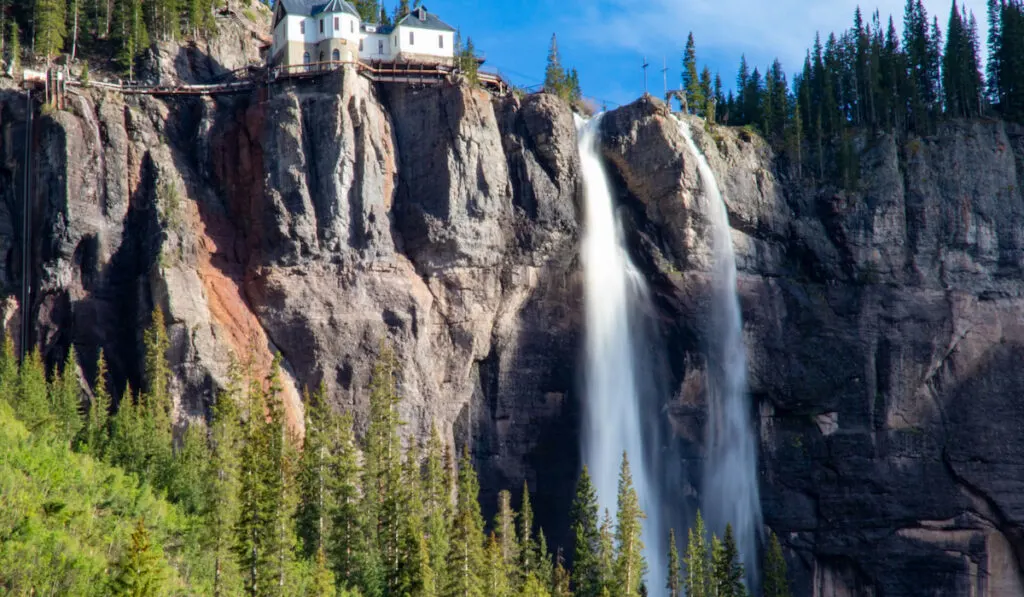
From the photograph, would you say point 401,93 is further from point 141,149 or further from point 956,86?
point 956,86

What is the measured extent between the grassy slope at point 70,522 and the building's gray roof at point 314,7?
3444cm

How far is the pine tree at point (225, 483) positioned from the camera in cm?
5953

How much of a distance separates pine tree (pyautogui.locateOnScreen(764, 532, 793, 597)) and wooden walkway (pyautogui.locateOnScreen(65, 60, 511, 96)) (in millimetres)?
34124

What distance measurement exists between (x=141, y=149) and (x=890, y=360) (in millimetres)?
49526

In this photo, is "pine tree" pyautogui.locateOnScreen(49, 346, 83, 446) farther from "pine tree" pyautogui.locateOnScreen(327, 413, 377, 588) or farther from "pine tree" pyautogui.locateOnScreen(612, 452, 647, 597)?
"pine tree" pyautogui.locateOnScreen(612, 452, 647, 597)

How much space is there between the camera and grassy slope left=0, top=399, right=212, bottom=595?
50.8 metres

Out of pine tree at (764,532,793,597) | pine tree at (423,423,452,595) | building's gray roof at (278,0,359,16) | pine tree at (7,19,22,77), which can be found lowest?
pine tree at (764,532,793,597)

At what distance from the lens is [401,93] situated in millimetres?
86875

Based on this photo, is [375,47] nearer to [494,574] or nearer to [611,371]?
[611,371]

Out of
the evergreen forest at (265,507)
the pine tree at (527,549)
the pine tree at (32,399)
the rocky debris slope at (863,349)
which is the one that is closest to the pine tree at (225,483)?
the evergreen forest at (265,507)

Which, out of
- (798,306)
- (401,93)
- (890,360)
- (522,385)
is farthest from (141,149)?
(890,360)

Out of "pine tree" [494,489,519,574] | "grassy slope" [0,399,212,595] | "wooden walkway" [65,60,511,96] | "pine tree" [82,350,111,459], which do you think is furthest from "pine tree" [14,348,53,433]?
"pine tree" [494,489,519,574]

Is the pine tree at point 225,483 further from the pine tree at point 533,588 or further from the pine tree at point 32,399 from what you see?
the pine tree at point 533,588

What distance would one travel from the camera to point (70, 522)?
56969 millimetres
